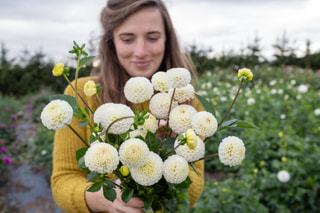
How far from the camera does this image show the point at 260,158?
8.38ft

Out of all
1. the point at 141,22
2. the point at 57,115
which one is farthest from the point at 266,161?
the point at 57,115

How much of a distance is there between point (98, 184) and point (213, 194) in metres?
1.68

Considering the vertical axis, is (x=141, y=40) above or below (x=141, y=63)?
above

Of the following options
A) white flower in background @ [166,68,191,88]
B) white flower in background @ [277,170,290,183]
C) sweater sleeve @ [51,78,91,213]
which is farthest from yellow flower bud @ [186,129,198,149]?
white flower in background @ [277,170,290,183]

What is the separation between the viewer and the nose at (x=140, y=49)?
1147 millimetres

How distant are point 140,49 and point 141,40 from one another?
0.04 meters

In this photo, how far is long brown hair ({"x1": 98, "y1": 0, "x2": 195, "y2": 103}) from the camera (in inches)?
46.9

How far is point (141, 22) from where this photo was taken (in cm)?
116

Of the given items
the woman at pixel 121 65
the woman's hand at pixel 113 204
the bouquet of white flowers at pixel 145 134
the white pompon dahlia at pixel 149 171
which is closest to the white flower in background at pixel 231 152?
the bouquet of white flowers at pixel 145 134

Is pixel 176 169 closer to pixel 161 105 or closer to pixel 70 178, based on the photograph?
pixel 161 105

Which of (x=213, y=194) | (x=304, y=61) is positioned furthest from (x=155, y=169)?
(x=304, y=61)

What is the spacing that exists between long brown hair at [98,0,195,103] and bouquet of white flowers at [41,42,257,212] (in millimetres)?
607

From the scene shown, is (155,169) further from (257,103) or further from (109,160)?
(257,103)

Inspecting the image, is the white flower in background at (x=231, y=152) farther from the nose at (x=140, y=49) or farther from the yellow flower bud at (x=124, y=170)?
the nose at (x=140, y=49)
